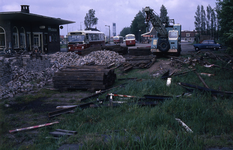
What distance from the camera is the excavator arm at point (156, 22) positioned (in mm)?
20875

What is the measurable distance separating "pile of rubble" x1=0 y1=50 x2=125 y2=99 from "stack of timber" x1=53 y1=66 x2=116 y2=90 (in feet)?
6.01

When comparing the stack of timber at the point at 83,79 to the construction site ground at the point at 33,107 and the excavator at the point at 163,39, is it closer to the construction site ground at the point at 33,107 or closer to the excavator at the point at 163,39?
the construction site ground at the point at 33,107

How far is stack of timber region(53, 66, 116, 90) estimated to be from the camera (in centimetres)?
1073

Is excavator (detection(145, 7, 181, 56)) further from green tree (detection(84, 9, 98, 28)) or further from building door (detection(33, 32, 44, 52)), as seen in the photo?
green tree (detection(84, 9, 98, 28))

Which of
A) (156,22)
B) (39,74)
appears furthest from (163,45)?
(39,74)

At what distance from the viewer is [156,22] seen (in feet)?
69.9

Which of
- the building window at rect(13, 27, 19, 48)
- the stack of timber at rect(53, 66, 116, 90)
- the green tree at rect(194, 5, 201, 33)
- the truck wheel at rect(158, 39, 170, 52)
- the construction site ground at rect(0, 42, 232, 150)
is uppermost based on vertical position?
the green tree at rect(194, 5, 201, 33)

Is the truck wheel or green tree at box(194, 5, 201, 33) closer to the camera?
the truck wheel

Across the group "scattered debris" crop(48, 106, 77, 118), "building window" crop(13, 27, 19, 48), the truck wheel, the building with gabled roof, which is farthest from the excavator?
"scattered debris" crop(48, 106, 77, 118)

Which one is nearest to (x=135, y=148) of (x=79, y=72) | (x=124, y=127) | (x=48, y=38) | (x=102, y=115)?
(x=124, y=127)

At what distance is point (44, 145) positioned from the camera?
4.98 m

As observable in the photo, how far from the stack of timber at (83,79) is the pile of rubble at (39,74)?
6.01 feet

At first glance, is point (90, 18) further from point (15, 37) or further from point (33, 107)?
point (33, 107)

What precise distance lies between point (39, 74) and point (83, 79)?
15.9 feet
